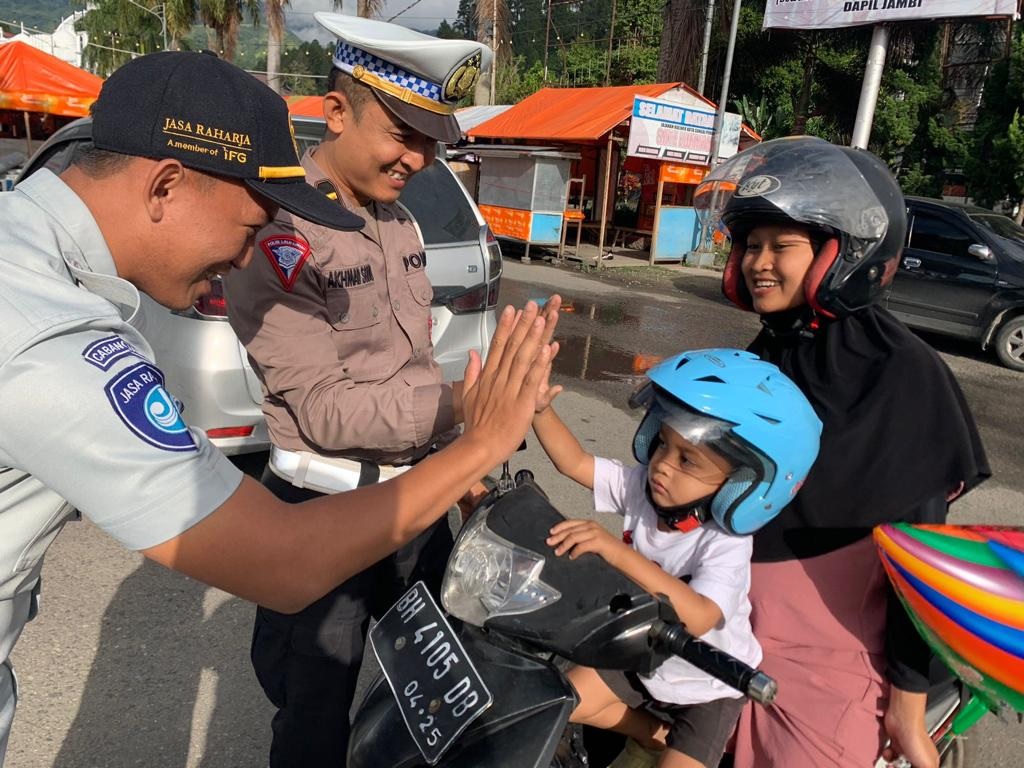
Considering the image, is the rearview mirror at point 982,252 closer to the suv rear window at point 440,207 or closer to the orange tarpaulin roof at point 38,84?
the suv rear window at point 440,207

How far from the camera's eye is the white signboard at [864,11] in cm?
1399

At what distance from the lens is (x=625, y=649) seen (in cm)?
124

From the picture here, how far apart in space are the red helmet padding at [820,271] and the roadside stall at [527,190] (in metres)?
12.4

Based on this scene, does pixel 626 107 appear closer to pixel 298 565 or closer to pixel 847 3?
pixel 847 3

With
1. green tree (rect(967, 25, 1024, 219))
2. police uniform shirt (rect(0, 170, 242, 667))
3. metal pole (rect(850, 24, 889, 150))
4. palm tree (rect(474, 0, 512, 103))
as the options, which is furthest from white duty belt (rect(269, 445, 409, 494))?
palm tree (rect(474, 0, 512, 103))

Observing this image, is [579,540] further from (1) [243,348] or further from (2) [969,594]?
(1) [243,348]

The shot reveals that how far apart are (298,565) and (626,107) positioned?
1523 centimetres

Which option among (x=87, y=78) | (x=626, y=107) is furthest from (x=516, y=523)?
(x=626, y=107)

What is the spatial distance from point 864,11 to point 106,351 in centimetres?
1829

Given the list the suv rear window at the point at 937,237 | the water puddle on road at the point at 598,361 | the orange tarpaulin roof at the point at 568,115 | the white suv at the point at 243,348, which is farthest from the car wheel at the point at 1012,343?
the orange tarpaulin roof at the point at 568,115

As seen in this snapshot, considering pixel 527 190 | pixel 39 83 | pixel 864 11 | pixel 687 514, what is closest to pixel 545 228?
pixel 527 190

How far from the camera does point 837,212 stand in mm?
1647

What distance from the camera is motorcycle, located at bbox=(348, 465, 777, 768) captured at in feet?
4.09

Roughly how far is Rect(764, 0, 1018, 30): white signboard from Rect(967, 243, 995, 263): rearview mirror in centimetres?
838
